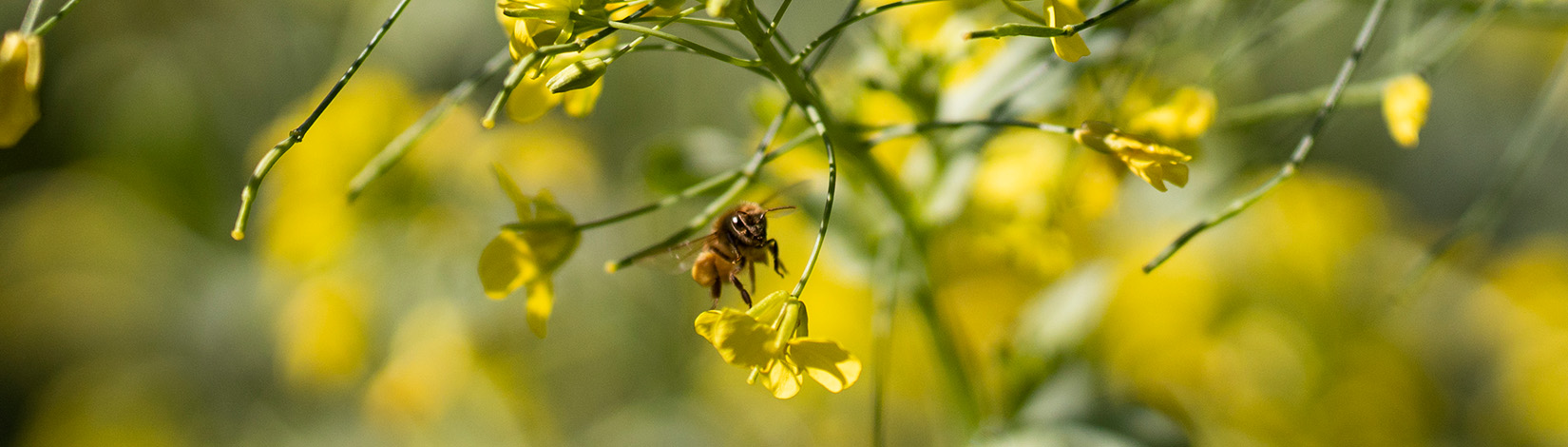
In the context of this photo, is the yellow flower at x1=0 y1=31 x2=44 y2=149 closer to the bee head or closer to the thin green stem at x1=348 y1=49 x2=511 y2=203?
the thin green stem at x1=348 y1=49 x2=511 y2=203

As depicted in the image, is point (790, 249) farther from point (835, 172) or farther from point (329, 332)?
point (835, 172)

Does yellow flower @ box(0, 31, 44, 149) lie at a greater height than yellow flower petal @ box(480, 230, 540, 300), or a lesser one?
greater

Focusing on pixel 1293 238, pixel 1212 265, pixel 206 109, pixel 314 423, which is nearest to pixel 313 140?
pixel 314 423

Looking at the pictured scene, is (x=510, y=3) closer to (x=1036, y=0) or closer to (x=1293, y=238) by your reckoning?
(x=1036, y=0)

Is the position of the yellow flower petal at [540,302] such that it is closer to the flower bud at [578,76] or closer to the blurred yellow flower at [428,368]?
the flower bud at [578,76]

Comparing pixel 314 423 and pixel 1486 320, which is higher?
pixel 1486 320

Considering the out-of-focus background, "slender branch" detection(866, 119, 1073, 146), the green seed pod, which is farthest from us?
the out-of-focus background

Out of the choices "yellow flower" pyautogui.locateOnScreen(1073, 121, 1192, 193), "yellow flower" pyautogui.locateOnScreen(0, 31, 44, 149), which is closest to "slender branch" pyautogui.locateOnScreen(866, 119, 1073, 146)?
"yellow flower" pyautogui.locateOnScreen(1073, 121, 1192, 193)
